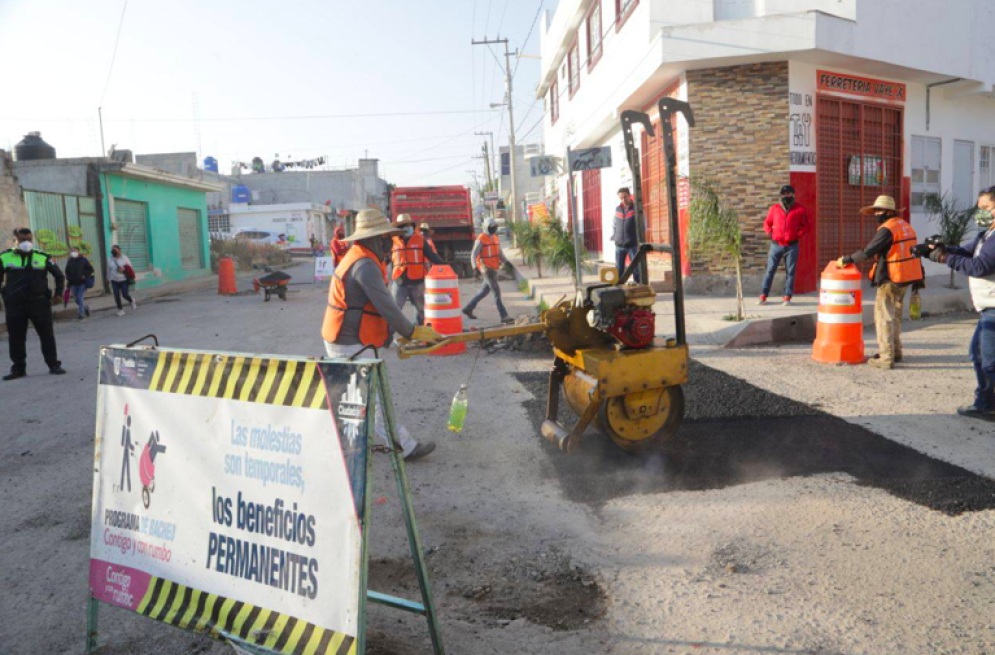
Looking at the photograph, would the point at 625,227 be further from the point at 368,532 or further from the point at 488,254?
the point at 368,532

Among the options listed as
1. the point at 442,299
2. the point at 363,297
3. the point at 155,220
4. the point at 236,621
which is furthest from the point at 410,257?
the point at 155,220

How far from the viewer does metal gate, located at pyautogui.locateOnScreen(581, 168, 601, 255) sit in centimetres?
2411

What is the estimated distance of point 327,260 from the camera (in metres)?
22.3

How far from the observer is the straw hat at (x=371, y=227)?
5.38 m

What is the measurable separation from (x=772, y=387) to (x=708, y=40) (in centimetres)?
791

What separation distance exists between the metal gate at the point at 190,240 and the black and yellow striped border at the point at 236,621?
93.2 feet

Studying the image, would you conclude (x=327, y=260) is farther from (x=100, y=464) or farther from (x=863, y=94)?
(x=100, y=464)

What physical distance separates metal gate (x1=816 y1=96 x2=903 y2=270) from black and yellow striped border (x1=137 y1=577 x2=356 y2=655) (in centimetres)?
1392

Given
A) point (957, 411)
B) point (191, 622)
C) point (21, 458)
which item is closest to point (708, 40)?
point (957, 411)

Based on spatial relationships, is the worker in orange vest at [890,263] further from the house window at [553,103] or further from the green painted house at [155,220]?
the house window at [553,103]

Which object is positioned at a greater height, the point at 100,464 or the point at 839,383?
the point at 100,464

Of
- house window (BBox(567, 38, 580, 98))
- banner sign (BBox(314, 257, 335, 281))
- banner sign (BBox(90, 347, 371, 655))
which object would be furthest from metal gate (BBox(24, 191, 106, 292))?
banner sign (BBox(90, 347, 371, 655))

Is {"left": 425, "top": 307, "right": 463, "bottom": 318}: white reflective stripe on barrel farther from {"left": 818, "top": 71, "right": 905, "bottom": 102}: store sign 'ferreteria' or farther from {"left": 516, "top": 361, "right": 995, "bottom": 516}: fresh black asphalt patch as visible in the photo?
{"left": 818, "top": 71, "right": 905, "bottom": 102}: store sign 'ferreteria'

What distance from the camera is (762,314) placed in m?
11.0
